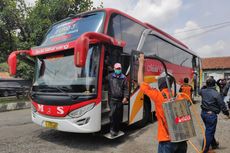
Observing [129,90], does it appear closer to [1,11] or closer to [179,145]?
[179,145]

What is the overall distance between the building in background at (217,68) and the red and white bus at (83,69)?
113 feet

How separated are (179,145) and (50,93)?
396cm

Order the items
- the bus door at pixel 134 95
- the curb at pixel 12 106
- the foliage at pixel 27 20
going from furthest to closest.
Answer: the foliage at pixel 27 20, the curb at pixel 12 106, the bus door at pixel 134 95

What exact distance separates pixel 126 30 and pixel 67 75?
7.96 ft

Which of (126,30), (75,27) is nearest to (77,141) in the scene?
(75,27)

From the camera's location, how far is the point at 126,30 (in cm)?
747

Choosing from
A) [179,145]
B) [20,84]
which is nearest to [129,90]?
[179,145]

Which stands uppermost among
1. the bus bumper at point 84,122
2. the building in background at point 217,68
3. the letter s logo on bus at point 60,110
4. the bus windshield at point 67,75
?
the building in background at point 217,68

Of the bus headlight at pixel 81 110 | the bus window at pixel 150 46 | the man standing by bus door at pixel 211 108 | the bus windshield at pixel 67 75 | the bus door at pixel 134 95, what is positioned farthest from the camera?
the bus window at pixel 150 46

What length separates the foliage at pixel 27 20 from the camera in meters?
17.0

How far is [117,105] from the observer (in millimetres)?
6242

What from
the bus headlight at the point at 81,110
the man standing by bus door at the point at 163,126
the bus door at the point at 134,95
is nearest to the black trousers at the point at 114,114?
the bus headlight at the point at 81,110

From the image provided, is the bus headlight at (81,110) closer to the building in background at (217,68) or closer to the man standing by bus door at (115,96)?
the man standing by bus door at (115,96)

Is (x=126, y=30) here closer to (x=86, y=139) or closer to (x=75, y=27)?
(x=75, y=27)
